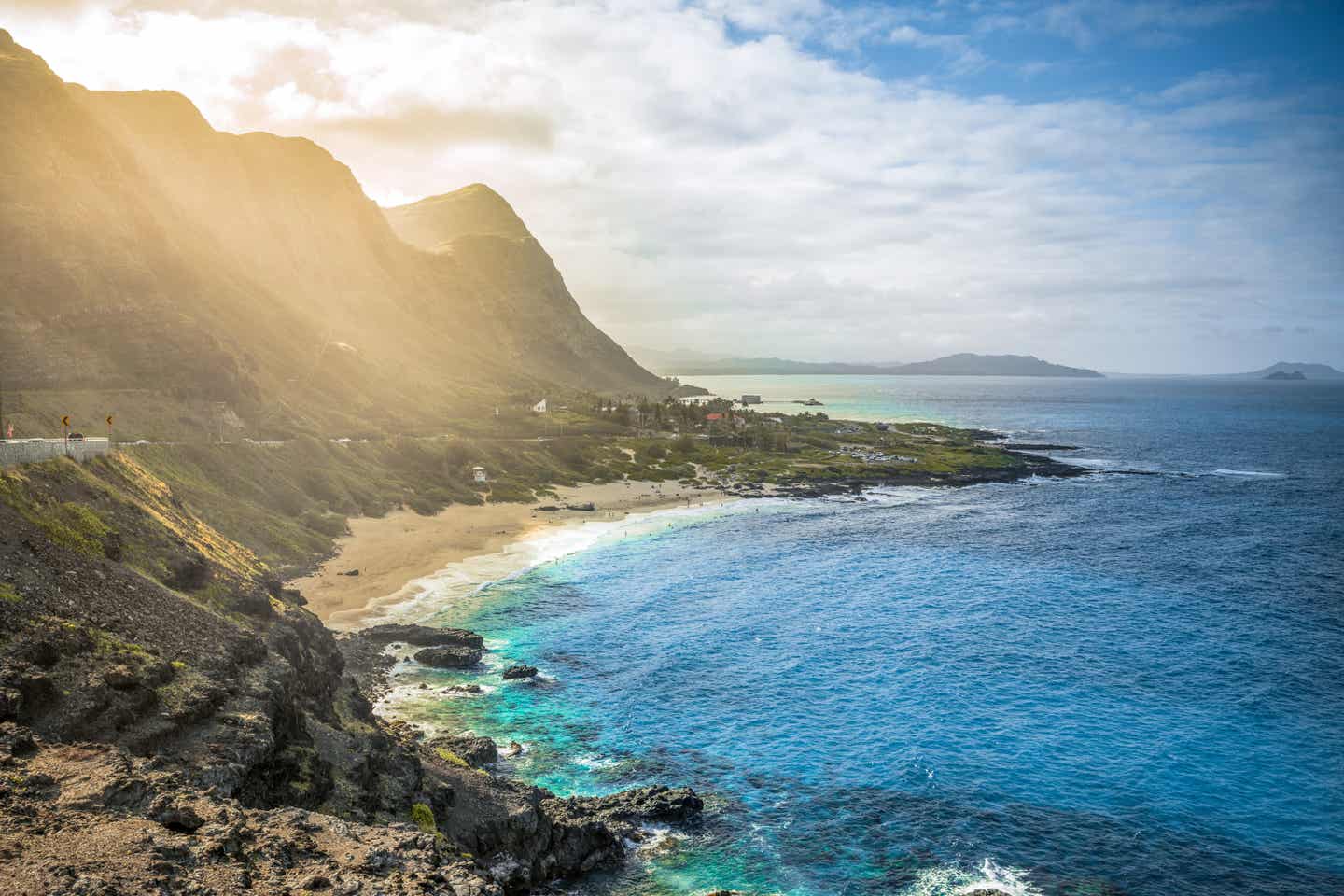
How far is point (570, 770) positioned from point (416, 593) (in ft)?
104

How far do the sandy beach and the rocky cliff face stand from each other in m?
23.1

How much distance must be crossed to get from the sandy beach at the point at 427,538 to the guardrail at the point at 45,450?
22136 mm

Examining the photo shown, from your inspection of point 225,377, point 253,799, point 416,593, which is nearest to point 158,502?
point 253,799

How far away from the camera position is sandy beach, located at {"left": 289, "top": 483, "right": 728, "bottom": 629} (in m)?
62.1

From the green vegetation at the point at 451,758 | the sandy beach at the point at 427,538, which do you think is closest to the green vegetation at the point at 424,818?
the green vegetation at the point at 451,758

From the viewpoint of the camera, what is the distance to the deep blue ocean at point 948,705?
108 ft

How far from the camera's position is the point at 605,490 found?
411ft

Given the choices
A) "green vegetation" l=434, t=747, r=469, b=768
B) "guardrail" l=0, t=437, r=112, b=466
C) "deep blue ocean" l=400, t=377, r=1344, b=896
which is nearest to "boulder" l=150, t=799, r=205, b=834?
"green vegetation" l=434, t=747, r=469, b=768

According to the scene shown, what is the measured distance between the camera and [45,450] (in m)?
34.0

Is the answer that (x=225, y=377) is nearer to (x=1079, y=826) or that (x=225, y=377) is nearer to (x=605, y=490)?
(x=605, y=490)

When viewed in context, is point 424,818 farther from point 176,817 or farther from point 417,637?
point 417,637

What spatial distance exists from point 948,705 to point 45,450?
164 ft

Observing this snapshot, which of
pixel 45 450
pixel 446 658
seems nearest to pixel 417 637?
pixel 446 658

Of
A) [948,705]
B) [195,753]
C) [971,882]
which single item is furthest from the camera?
[948,705]
